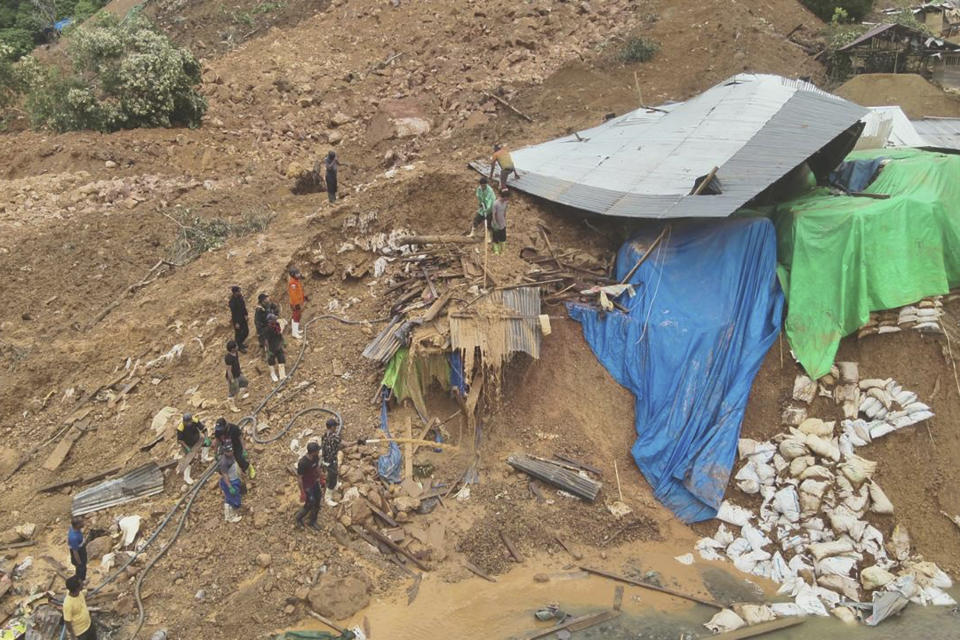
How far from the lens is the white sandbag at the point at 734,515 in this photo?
9.05 m

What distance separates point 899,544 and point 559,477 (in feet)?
14.6

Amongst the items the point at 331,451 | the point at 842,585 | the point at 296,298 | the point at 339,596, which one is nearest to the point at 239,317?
the point at 296,298

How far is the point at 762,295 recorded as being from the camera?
999 centimetres

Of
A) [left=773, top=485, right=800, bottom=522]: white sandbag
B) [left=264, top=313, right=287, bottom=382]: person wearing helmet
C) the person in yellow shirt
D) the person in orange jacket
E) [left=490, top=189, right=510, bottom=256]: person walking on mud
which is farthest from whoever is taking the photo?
[left=490, top=189, right=510, bottom=256]: person walking on mud

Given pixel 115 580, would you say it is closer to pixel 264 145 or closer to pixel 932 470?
pixel 932 470

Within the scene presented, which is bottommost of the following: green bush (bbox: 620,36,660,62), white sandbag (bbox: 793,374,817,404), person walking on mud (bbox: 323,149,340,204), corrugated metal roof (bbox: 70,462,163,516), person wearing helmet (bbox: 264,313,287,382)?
corrugated metal roof (bbox: 70,462,163,516)

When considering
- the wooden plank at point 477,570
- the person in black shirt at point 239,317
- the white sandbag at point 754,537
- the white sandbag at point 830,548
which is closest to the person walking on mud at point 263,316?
the person in black shirt at point 239,317

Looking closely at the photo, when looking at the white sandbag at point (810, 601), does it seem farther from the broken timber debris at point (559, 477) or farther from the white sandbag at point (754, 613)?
the broken timber debris at point (559, 477)

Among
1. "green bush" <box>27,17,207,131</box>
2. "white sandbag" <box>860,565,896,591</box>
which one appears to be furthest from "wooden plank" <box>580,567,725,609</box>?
"green bush" <box>27,17,207,131</box>

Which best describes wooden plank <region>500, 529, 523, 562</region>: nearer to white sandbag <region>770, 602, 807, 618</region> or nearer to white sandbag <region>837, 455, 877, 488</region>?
white sandbag <region>770, 602, 807, 618</region>

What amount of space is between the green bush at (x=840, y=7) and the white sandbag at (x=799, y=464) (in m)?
20.6

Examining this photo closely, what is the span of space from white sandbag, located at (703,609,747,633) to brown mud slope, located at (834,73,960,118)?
16513mm

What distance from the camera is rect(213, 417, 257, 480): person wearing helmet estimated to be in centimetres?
830

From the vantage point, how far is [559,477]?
9.34 metres
